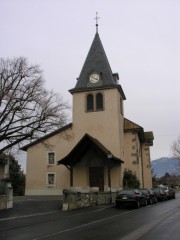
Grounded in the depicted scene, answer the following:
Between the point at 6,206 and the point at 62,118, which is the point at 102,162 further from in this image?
the point at 6,206

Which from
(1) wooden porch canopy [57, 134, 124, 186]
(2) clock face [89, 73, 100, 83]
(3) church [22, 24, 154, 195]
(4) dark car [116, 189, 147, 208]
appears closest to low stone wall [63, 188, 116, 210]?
(4) dark car [116, 189, 147, 208]

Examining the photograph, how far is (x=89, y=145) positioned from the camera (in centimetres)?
3684

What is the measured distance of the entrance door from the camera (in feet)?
123

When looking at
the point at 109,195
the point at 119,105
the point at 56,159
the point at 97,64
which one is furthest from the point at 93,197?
the point at 97,64

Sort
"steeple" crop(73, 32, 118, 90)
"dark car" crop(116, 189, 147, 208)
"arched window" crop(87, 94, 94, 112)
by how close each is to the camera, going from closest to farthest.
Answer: "dark car" crop(116, 189, 147, 208)
"arched window" crop(87, 94, 94, 112)
"steeple" crop(73, 32, 118, 90)

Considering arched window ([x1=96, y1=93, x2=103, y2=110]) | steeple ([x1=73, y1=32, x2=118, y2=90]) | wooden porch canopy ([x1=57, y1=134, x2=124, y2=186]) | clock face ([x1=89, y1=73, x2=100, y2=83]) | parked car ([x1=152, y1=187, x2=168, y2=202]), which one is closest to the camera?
wooden porch canopy ([x1=57, y1=134, x2=124, y2=186])

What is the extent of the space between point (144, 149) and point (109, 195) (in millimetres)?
25961

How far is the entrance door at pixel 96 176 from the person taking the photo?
37469 mm

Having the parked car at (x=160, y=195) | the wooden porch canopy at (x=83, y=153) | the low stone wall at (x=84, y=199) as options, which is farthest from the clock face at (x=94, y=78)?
the low stone wall at (x=84, y=199)

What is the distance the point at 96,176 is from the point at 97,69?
13366 millimetres

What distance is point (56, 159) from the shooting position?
131 ft

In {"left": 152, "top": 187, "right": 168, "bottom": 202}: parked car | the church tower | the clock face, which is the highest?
the clock face

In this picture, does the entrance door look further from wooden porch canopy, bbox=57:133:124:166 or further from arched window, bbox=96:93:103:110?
arched window, bbox=96:93:103:110

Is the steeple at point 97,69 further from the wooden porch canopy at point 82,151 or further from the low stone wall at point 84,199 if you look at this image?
the low stone wall at point 84,199
